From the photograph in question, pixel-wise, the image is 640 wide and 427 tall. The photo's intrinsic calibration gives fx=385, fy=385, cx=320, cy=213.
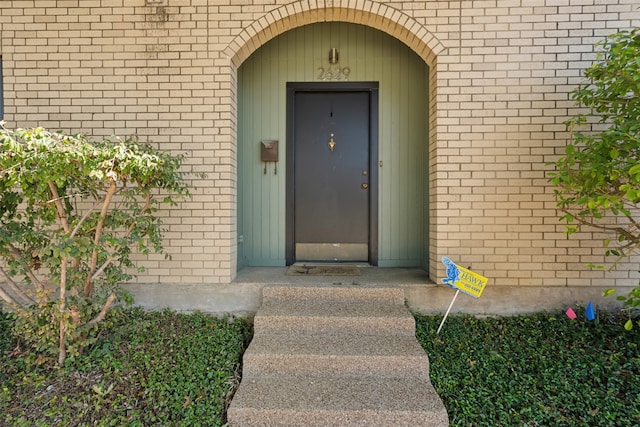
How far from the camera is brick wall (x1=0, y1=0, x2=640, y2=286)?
3572mm

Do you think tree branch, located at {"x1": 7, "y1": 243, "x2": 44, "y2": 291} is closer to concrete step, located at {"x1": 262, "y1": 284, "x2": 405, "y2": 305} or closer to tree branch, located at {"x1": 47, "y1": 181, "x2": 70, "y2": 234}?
tree branch, located at {"x1": 47, "y1": 181, "x2": 70, "y2": 234}

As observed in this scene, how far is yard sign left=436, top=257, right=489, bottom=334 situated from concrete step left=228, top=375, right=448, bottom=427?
0.95 metres

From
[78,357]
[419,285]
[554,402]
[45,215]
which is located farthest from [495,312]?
[45,215]

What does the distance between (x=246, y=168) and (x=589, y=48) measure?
374 centimetres

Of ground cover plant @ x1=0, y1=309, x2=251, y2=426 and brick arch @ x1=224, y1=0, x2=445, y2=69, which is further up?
brick arch @ x1=224, y1=0, x2=445, y2=69

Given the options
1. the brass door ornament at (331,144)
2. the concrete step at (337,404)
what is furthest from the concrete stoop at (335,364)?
the brass door ornament at (331,144)

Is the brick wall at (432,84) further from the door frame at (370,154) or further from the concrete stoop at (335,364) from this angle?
the door frame at (370,154)

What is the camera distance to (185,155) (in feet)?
12.1

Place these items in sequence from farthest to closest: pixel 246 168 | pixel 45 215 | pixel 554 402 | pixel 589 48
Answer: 1. pixel 246 168
2. pixel 589 48
3. pixel 45 215
4. pixel 554 402

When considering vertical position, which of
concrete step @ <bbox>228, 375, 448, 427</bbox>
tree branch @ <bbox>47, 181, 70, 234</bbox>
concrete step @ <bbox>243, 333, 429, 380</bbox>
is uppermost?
tree branch @ <bbox>47, 181, 70, 234</bbox>

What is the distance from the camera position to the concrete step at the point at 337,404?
2.42 meters

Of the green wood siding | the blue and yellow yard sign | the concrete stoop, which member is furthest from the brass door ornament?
the blue and yellow yard sign

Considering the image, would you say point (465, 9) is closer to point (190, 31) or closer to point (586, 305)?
point (190, 31)

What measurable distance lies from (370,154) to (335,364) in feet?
9.02
